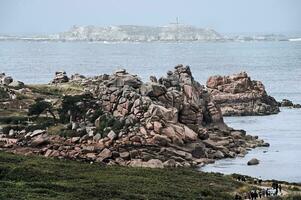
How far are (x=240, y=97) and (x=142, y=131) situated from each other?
4754 cm

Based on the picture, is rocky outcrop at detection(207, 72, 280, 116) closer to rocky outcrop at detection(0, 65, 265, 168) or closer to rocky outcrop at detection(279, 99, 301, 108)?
rocky outcrop at detection(279, 99, 301, 108)

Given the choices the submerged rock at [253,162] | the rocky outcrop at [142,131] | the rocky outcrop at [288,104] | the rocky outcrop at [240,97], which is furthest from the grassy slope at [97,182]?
the rocky outcrop at [288,104]

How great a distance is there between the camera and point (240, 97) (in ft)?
399

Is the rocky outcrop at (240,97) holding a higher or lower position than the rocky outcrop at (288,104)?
higher

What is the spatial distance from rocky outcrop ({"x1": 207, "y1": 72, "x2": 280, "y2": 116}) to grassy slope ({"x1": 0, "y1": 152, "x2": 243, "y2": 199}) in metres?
56.8

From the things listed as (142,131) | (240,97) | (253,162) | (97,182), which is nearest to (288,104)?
(240,97)

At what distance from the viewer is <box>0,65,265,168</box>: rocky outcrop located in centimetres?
7250

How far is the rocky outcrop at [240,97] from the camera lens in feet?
395

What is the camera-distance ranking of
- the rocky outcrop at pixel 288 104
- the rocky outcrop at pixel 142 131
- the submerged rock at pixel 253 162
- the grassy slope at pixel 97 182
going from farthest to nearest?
the rocky outcrop at pixel 288 104 → the submerged rock at pixel 253 162 → the rocky outcrop at pixel 142 131 → the grassy slope at pixel 97 182

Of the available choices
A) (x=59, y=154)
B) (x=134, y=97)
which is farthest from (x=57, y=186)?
(x=134, y=97)

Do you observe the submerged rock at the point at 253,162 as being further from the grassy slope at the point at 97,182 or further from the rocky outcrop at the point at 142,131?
the grassy slope at the point at 97,182

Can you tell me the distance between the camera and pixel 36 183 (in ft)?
172

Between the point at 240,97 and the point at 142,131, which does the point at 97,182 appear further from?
the point at 240,97

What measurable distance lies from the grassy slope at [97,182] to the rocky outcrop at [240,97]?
56.8 meters
